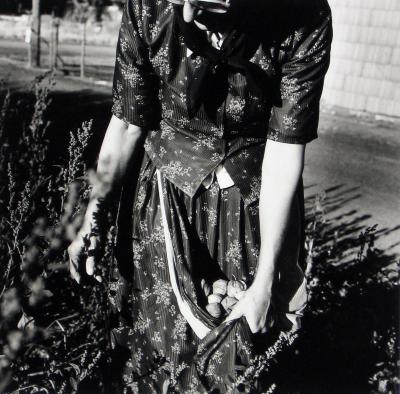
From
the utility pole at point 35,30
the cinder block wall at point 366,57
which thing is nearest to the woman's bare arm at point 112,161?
the cinder block wall at point 366,57

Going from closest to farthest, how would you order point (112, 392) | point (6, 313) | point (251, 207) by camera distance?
point (6, 313) < point (251, 207) < point (112, 392)

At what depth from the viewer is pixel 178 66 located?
5.99 ft

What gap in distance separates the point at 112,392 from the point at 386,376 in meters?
1.47

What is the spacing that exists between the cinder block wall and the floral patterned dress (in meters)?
9.69

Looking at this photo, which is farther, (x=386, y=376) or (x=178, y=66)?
(x=386, y=376)

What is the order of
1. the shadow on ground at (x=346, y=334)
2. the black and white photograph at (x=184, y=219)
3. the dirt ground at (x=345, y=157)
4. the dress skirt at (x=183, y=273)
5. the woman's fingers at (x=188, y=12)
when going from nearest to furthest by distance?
the woman's fingers at (x=188, y=12)
the black and white photograph at (x=184, y=219)
the dress skirt at (x=183, y=273)
the shadow on ground at (x=346, y=334)
the dirt ground at (x=345, y=157)

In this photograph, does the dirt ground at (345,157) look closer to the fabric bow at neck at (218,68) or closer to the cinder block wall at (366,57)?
the cinder block wall at (366,57)

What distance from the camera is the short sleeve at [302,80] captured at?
1.75 meters

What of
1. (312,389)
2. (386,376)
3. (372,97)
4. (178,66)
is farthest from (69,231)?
(372,97)

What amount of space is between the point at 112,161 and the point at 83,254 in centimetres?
33

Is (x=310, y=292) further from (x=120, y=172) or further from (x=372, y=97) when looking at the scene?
(x=372, y=97)

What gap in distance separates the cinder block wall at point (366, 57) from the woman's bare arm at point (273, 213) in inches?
386

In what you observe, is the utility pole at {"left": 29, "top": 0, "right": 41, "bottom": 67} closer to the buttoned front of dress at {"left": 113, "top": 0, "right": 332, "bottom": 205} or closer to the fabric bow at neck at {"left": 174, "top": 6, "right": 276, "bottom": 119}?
the buttoned front of dress at {"left": 113, "top": 0, "right": 332, "bottom": 205}

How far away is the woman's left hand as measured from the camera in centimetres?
182
